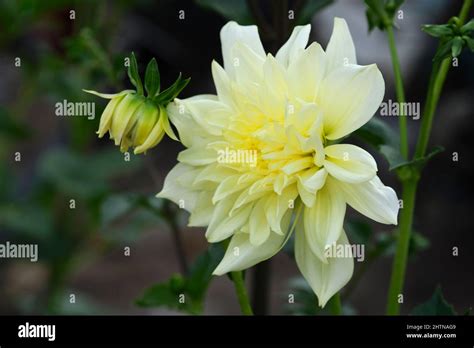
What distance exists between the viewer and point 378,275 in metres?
1.68

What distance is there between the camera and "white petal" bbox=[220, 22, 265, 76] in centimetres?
56

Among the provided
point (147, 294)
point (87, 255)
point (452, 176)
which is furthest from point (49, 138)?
point (147, 294)

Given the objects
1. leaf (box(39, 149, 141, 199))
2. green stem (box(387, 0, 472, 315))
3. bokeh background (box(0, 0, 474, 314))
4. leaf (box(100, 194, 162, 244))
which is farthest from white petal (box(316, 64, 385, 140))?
leaf (box(39, 149, 141, 199))

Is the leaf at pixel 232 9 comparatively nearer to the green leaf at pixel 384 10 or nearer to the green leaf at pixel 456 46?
the green leaf at pixel 384 10

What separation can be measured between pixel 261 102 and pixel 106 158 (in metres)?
1.03

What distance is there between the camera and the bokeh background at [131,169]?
54.9 inches

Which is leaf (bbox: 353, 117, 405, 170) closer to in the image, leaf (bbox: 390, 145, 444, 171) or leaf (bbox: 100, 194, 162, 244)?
leaf (bbox: 390, 145, 444, 171)

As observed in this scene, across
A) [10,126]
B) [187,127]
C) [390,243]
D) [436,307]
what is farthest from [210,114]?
[10,126]

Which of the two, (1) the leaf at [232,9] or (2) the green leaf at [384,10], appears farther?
(1) the leaf at [232,9]

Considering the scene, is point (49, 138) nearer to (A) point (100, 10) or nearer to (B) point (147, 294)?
(A) point (100, 10)

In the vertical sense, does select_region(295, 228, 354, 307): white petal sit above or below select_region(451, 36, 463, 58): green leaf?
below

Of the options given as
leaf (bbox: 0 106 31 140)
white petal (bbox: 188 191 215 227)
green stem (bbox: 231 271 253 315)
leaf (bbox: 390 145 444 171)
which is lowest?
green stem (bbox: 231 271 253 315)

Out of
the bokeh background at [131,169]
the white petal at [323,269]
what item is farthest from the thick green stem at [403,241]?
the bokeh background at [131,169]

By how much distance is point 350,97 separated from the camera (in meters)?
0.51
